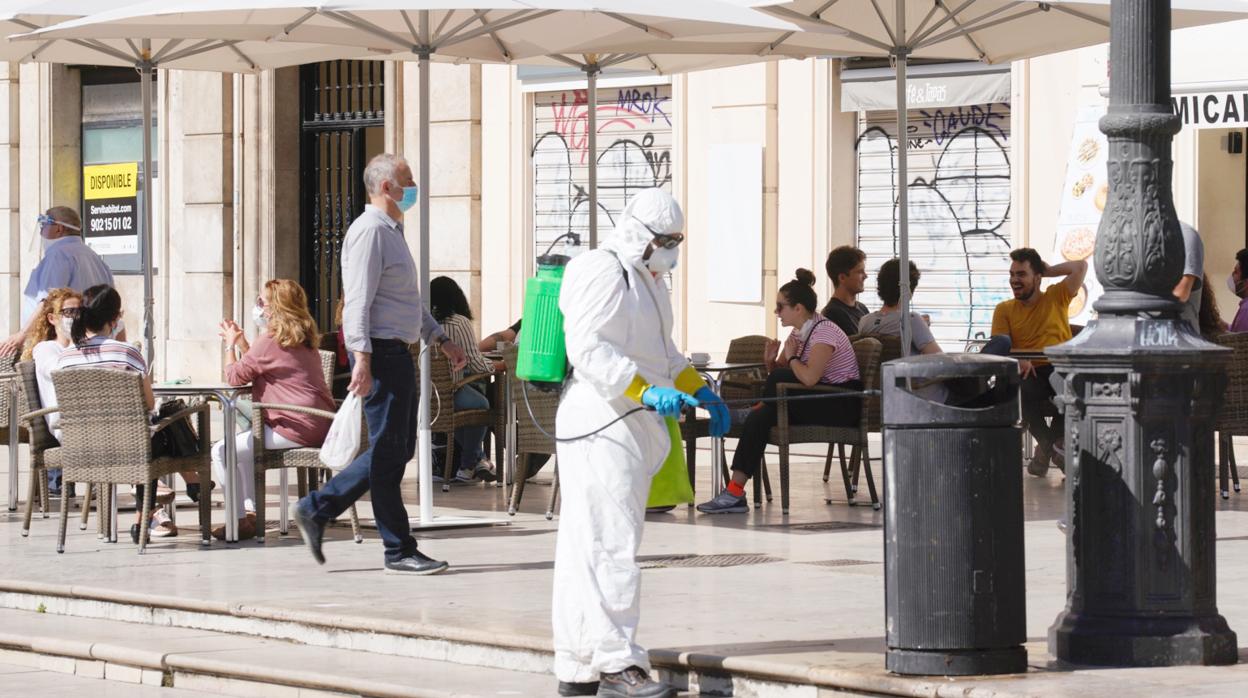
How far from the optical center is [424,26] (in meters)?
11.2

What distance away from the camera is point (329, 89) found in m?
22.0

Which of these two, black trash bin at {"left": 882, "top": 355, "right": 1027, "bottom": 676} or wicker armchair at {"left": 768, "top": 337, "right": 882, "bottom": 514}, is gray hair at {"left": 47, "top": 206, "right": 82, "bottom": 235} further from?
black trash bin at {"left": 882, "top": 355, "right": 1027, "bottom": 676}

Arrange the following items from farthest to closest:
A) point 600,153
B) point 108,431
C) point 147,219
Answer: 1. point 600,153
2. point 147,219
3. point 108,431

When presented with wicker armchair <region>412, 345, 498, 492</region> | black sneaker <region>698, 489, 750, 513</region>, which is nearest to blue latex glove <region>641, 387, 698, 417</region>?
black sneaker <region>698, 489, 750, 513</region>

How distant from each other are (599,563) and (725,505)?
4983 mm

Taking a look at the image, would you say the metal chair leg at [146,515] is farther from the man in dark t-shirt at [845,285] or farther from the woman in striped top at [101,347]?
the man in dark t-shirt at [845,285]

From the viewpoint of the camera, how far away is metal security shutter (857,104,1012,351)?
667 inches

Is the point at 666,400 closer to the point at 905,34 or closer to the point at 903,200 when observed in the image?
the point at 903,200

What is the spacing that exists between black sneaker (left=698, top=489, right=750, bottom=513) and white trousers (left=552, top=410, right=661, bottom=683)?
4839mm

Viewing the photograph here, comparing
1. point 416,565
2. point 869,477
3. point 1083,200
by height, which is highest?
point 1083,200

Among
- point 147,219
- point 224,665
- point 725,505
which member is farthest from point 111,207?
point 224,665

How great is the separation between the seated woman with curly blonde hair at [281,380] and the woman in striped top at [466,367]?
6.96ft

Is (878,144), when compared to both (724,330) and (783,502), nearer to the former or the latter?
(724,330)

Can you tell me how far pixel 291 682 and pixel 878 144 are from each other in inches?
430
